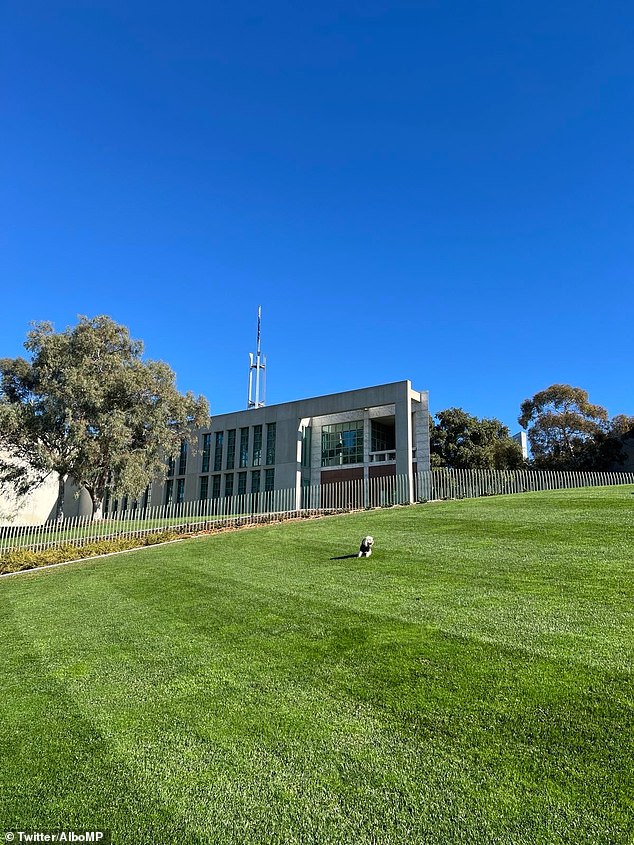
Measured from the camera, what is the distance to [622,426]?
131ft

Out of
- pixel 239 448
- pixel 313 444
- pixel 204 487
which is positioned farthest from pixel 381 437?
pixel 204 487

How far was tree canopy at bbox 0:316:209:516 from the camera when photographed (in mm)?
25844

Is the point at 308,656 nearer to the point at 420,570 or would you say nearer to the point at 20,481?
the point at 420,570

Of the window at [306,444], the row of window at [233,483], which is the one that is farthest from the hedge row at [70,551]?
the row of window at [233,483]

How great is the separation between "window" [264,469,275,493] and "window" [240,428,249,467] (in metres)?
2.57

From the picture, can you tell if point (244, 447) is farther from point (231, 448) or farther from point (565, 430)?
point (565, 430)

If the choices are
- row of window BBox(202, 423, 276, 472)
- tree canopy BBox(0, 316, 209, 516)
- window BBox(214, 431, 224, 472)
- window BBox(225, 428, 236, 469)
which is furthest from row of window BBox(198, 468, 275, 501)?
tree canopy BBox(0, 316, 209, 516)

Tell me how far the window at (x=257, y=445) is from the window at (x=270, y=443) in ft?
2.89

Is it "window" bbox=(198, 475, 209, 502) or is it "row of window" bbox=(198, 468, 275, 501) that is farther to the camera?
"window" bbox=(198, 475, 209, 502)

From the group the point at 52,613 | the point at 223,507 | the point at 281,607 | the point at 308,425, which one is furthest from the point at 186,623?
the point at 308,425

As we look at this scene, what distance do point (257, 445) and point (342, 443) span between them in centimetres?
808

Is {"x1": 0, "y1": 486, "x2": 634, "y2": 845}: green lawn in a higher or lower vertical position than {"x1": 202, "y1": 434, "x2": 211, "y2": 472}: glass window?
lower

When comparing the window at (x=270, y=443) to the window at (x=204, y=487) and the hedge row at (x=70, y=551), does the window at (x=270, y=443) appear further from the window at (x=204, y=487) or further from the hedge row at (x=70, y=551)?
the hedge row at (x=70, y=551)

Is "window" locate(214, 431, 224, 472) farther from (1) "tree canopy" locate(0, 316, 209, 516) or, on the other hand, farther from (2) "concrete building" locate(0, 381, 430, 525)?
(1) "tree canopy" locate(0, 316, 209, 516)
